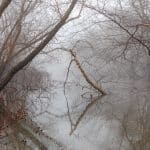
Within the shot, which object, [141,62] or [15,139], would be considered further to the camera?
[141,62]

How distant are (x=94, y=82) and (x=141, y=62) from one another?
4.97 feet

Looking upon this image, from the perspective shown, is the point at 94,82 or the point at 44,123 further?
the point at 94,82

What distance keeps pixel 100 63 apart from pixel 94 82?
1266mm

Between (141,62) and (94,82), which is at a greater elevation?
(141,62)

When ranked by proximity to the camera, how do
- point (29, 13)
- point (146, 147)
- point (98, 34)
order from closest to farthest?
1. point (146, 147)
2. point (29, 13)
3. point (98, 34)

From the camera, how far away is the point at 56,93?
9820mm

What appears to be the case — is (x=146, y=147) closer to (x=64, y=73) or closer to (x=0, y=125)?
(x=0, y=125)

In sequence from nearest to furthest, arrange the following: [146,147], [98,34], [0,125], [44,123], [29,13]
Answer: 1. [146,147]
2. [0,125]
3. [44,123]
4. [29,13]
5. [98,34]

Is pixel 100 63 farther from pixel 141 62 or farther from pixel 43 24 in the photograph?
pixel 43 24

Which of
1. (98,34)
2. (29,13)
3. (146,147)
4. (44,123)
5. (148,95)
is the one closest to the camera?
(146,147)

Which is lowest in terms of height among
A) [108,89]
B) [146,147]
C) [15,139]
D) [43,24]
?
[15,139]

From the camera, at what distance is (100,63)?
11.5m

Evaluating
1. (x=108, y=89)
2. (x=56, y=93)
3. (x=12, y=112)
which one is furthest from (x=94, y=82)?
(x=12, y=112)

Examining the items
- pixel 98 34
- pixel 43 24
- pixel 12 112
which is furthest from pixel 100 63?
pixel 12 112
